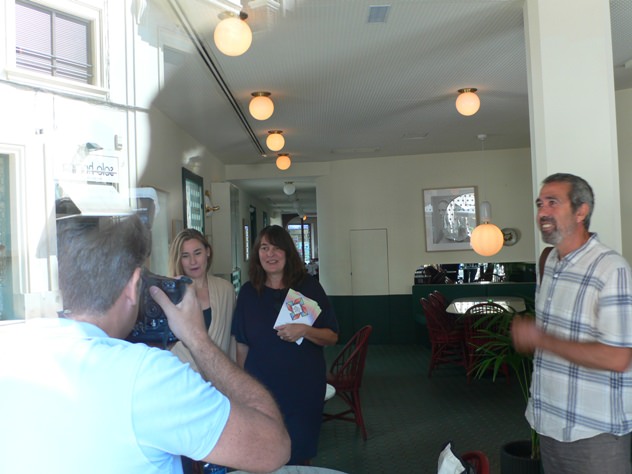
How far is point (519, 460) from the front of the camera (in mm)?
3145

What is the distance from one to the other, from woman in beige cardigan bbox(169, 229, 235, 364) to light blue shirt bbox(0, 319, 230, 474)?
5.63ft

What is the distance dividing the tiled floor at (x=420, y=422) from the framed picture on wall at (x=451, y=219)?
2489 millimetres

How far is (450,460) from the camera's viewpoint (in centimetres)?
170

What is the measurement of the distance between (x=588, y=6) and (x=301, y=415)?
267cm

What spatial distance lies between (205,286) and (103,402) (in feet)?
6.11

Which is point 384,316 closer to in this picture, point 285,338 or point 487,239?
point 487,239

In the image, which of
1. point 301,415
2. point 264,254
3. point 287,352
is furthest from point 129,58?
point 301,415

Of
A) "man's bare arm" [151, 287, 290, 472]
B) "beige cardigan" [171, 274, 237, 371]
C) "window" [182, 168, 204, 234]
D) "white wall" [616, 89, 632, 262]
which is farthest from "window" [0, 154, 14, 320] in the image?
"white wall" [616, 89, 632, 262]

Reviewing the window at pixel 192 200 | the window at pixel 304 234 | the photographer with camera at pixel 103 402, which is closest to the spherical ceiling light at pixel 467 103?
the window at pixel 192 200

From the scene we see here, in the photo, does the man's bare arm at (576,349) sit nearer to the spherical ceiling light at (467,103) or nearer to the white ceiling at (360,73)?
the white ceiling at (360,73)

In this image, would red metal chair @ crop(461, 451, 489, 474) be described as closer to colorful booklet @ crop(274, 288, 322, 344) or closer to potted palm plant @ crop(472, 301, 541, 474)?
colorful booklet @ crop(274, 288, 322, 344)

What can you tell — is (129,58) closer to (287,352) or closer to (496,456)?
(287,352)

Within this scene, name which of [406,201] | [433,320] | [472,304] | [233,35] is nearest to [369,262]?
[406,201]

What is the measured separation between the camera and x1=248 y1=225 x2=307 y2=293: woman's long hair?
9.00 feet
